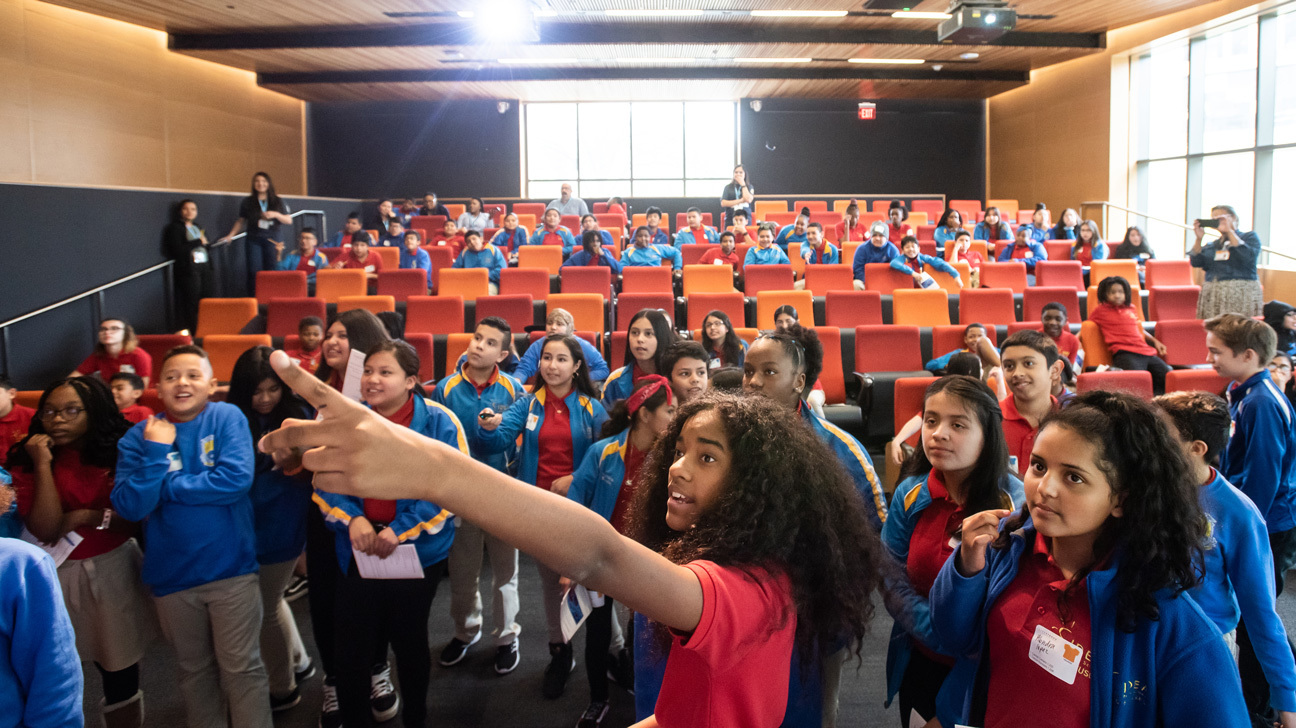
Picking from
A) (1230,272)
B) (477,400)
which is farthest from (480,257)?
(1230,272)

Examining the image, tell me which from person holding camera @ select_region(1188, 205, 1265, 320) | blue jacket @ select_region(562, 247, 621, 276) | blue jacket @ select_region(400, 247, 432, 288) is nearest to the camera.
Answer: person holding camera @ select_region(1188, 205, 1265, 320)

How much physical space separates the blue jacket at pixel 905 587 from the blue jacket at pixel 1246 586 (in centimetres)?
37

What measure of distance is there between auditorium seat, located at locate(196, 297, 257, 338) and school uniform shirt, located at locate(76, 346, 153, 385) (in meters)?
1.66

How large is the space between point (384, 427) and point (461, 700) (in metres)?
2.55

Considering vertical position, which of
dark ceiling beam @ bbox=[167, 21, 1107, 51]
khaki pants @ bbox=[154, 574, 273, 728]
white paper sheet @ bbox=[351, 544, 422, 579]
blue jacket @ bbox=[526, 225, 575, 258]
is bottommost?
khaki pants @ bbox=[154, 574, 273, 728]

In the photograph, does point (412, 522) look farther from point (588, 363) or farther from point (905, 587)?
point (588, 363)

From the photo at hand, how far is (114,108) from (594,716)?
9.91 metres

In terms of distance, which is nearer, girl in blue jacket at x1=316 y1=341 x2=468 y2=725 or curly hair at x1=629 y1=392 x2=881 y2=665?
curly hair at x1=629 y1=392 x2=881 y2=665

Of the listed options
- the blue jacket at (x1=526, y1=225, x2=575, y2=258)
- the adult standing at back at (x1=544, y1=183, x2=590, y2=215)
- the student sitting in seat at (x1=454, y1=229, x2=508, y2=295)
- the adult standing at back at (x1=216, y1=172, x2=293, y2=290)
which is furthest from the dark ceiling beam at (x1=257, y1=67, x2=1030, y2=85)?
the student sitting in seat at (x1=454, y1=229, x2=508, y2=295)

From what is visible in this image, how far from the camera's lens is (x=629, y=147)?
16.4 meters

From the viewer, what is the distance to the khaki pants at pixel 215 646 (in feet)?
7.64

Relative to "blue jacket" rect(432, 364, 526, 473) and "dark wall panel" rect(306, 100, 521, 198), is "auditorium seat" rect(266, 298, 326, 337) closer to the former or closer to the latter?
"blue jacket" rect(432, 364, 526, 473)

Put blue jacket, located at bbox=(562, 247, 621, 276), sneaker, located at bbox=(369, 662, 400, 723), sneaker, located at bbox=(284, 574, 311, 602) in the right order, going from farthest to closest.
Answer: blue jacket, located at bbox=(562, 247, 621, 276) < sneaker, located at bbox=(284, 574, 311, 602) < sneaker, located at bbox=(369, 662, 400, 723)

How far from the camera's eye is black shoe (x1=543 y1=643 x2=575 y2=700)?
2889 millimetres
